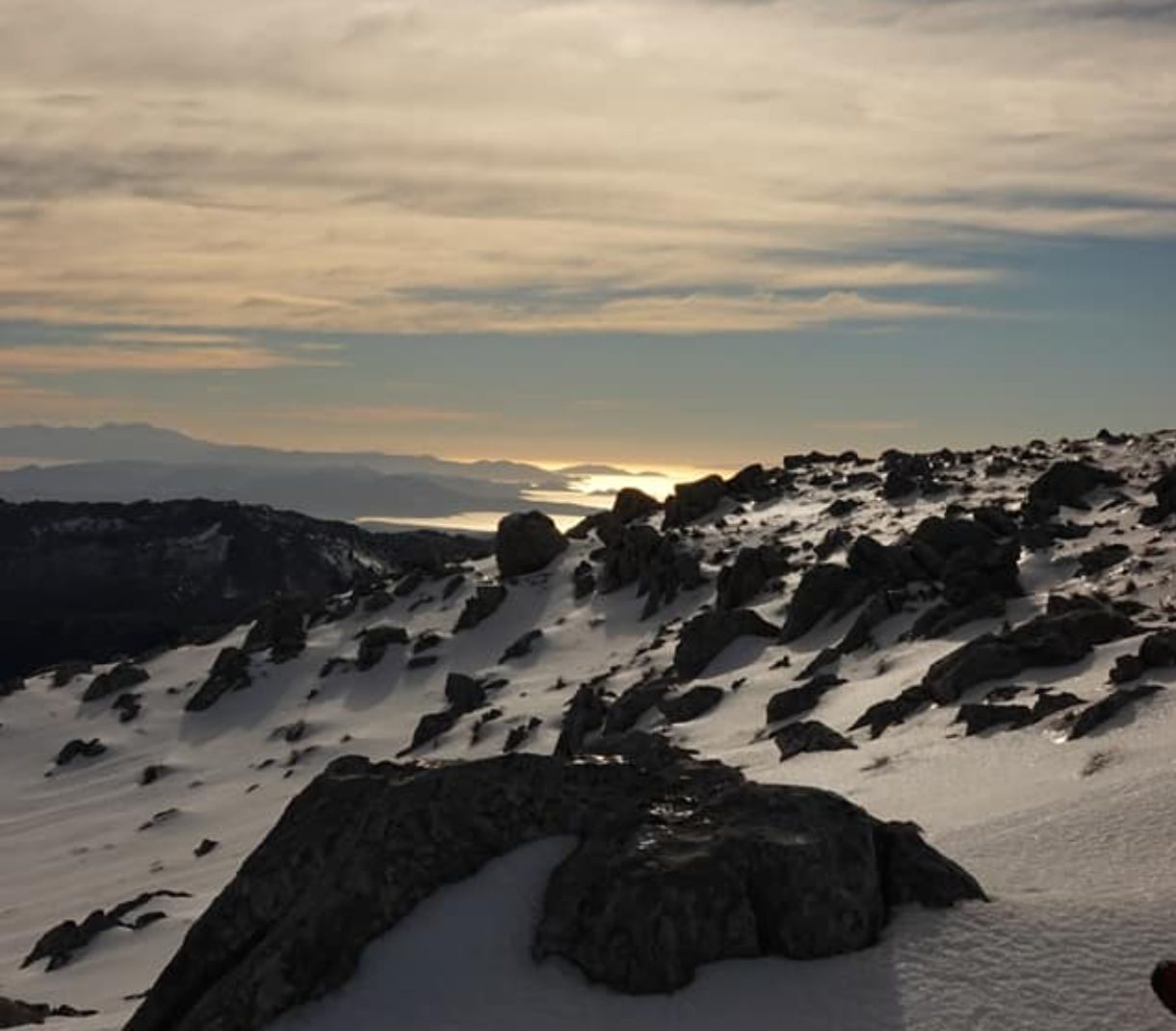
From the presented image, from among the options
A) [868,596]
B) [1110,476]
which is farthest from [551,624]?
[1110,476]

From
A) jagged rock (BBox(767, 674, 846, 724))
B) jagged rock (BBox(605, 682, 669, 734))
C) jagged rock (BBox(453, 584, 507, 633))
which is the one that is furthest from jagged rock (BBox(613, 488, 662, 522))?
jagged rock (BBox(767, 674, 846, 724))

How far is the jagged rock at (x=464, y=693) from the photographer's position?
38906 millimetres

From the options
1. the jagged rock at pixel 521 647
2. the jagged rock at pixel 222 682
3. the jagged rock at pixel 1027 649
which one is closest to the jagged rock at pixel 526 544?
the jagged rock at pixel 521 647

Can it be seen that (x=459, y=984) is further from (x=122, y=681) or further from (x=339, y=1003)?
(x=122, y=681)

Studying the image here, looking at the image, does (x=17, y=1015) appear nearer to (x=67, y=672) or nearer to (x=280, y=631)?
(x=280, y=631)

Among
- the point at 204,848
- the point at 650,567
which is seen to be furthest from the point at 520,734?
the point at 650,567

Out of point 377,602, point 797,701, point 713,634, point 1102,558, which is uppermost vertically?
point 1102,558

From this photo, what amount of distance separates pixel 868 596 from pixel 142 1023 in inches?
1012

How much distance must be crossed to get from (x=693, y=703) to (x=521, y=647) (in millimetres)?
15806

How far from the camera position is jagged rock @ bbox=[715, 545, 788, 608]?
39188 millimetres

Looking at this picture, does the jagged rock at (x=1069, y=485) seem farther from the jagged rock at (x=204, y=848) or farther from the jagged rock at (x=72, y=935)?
the jagged rock at (x=72, y=935)

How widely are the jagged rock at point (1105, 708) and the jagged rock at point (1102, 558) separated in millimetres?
13314

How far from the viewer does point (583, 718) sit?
31719mm

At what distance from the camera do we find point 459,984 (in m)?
8.93
